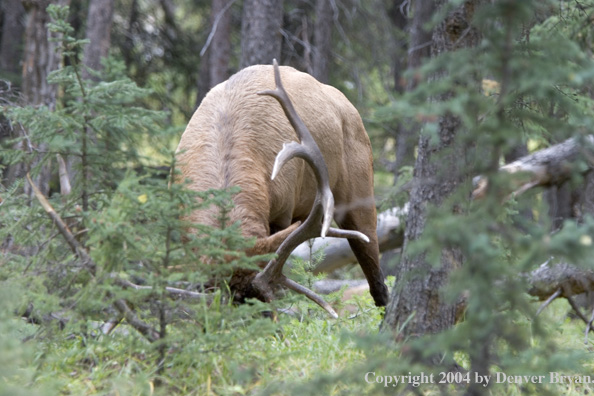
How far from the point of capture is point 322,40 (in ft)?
39.8

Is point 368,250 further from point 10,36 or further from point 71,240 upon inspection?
point 10,36

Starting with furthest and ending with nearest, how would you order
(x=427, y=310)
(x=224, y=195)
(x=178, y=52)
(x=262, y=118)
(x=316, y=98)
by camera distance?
(x=178, y=52)
(x=316, y=98)
(x=262, y=118)
(x=427, y=310)
(x=224, y=195)

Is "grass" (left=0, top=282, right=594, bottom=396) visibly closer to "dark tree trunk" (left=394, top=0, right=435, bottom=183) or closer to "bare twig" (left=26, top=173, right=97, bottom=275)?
"bare twig" (left=26, top=173, right=97, bottom=275)

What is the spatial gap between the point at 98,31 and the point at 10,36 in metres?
4.81

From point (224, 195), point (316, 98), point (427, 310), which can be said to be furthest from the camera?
point (316, 98)

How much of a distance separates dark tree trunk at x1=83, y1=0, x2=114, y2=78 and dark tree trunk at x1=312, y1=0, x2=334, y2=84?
369 centimetres

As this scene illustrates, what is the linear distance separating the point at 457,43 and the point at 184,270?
2.28 metres

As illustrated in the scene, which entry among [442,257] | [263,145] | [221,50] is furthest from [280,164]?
[221,50]

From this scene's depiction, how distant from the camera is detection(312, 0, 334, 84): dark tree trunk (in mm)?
12016

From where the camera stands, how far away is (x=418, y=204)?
14.5ft

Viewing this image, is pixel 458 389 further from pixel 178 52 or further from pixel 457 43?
pixel 178 52

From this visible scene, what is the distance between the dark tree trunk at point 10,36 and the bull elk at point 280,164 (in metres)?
9.93

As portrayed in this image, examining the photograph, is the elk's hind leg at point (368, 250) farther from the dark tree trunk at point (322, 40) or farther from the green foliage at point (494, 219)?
the dark tree trunk at point (322, 40)

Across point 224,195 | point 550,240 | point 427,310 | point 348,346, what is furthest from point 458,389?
point 224,195
